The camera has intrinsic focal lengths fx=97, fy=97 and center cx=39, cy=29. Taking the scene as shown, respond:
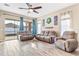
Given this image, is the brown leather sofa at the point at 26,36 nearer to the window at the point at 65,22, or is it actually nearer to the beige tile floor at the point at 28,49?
the beige tile floor at the point at 28,49

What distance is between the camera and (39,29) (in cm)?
230

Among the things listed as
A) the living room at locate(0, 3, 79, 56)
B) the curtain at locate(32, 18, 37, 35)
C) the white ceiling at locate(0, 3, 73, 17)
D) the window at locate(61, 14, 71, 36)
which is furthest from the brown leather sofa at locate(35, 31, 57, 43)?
the white ceiling at locate(0, 3, 73, 17)

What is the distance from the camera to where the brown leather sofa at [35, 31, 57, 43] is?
7.46 feet

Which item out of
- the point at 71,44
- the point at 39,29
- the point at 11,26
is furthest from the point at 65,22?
the point at 11,26

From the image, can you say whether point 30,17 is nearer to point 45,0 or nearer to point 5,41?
point 45,0

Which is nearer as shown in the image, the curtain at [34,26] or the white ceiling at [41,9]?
the white ceiling at [41,9]

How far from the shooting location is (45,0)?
84.2 inches

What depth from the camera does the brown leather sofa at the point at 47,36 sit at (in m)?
2.27

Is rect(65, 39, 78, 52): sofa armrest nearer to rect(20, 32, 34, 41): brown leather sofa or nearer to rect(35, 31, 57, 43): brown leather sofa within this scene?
rect(35, 31, 57, 43): brown leather sofa

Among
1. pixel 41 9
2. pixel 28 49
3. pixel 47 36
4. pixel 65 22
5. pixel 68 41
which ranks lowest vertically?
pixel 28 49

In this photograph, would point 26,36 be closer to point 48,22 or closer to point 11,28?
point 11,28

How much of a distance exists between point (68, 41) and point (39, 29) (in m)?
0.72

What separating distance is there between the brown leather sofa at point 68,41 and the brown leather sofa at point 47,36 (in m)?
0.15

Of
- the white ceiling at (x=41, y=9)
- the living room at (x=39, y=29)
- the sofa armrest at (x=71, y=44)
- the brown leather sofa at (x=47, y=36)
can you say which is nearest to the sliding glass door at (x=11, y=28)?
the living room at (x=39, y=29)
